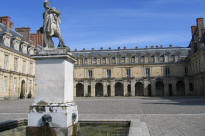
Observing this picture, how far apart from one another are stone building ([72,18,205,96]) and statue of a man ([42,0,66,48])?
42838mm

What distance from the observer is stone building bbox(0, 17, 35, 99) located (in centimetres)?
2914

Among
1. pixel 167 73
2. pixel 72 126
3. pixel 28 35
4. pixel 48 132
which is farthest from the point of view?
pixel 167 73

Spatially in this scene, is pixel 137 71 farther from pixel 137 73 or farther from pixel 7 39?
pixel 7 39

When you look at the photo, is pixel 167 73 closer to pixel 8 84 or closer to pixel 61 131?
pixel 8 84

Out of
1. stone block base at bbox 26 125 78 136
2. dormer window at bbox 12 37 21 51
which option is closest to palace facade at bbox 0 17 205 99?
dormer window at bbox 12 37 21 51

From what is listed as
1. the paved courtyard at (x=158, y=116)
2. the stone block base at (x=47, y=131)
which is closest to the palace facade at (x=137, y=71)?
the paved courtyard at (x=158, y=116)

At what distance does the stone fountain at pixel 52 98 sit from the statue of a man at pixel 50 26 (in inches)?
12.6

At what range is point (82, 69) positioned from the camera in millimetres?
50531

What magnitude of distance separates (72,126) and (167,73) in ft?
150

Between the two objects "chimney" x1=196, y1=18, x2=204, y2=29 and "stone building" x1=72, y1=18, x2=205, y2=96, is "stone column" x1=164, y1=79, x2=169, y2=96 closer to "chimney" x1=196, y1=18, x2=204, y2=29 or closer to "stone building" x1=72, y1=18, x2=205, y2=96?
"stone building" x1=72, y1=18, x2=205, y2=96

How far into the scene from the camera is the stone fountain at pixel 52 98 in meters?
5.16

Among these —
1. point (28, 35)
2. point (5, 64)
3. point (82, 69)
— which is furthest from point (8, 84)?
point (82, 69)

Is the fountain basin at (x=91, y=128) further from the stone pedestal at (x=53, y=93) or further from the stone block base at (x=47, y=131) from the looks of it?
the stone pedestal at (x=53, y=93)

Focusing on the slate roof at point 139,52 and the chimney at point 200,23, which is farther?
the slate roof at point 139,52
